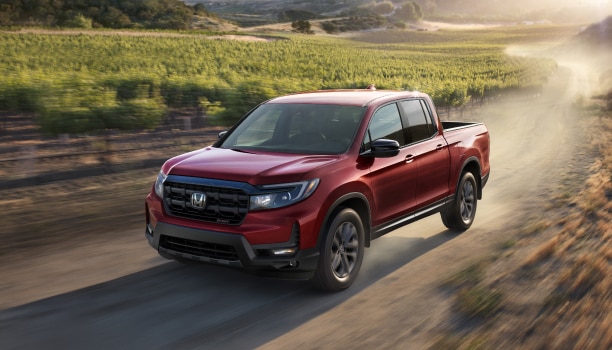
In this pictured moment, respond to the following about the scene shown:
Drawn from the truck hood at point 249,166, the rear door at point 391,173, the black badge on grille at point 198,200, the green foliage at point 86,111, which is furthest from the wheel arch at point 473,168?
the green foliage at point 86,111

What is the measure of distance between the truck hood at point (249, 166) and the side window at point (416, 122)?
1514 mm

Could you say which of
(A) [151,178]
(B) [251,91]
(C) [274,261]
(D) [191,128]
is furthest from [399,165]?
(D) [191,128]

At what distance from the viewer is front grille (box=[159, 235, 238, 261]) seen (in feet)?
19.0

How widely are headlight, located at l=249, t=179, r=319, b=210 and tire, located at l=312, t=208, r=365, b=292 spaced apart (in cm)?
44

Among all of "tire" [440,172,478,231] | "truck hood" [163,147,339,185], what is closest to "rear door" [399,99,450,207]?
"tire" [440,172,478,231]

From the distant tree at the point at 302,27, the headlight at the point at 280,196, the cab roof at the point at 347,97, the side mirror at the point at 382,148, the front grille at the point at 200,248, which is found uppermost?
the cab roof at the point at 347,97

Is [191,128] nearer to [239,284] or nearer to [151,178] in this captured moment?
[151,178]

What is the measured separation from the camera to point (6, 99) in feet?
65.3

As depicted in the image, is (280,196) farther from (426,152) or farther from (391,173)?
(426,152)

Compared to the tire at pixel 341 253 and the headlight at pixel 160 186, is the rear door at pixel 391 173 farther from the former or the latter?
the headlight at pixel 160 186

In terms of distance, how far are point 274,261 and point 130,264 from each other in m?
2.14

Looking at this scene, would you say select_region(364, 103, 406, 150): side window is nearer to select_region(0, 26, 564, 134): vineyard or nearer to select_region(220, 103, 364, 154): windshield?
A: select_region(220, 103, 364, 154): windshield

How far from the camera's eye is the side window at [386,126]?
6868 millimetres

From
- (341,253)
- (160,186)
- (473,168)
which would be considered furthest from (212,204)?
(473,168)
